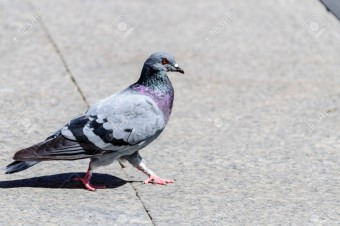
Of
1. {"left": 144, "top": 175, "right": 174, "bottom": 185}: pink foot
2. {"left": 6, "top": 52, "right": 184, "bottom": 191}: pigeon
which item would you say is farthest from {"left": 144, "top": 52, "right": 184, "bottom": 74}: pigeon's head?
{"left": 144, "top": 175, "right": 174, "bottom": 185}: pink foot

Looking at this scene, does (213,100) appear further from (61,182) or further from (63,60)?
(61,182)

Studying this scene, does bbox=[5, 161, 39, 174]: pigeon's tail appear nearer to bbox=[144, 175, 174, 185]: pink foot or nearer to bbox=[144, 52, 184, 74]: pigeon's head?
bbox=[144, 175, 174, 185]: pink foot

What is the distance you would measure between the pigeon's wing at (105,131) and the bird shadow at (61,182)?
0.87 ft

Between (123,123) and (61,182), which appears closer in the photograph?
(123,123)

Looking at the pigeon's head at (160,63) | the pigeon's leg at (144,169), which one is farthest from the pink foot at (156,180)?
the pigeon's head at (160,63)

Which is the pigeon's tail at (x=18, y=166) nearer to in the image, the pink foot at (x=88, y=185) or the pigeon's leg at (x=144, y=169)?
the pink foot at (x=88, y=185)

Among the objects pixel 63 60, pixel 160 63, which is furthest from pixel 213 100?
pixel 160 63

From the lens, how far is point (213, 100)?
8.59 meters

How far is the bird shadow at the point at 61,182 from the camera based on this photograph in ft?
20.8

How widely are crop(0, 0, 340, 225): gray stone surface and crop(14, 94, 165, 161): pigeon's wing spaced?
0.30 meters

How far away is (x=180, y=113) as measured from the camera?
8.25 m

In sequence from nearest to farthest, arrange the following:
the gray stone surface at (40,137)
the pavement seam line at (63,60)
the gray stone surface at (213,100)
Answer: the gray stone surface at (40,137)
the gray stone surface at (213,100)
the pavement seam line at (63,60)

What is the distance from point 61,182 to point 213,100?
2539mm

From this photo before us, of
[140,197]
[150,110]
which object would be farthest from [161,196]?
[150,110]
